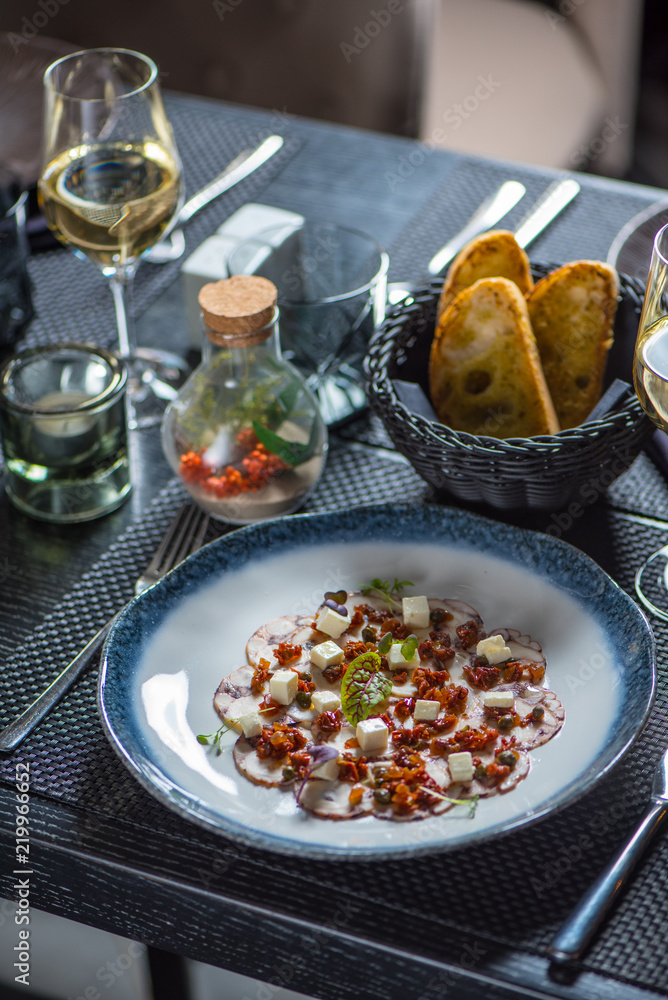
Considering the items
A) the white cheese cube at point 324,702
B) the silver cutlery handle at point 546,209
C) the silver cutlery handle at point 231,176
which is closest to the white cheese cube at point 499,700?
the white cheese cube at point 324,702

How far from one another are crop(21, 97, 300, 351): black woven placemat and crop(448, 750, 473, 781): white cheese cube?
27.0 inches

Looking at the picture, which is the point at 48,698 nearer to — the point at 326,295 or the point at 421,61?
the point at 326,295

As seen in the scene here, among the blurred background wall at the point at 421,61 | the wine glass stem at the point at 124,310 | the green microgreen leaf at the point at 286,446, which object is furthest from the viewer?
the blurred background wall at the point at 421,61

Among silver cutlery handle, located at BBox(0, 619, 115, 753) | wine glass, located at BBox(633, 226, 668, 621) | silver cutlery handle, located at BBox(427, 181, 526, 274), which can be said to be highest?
wine glass, located at BBox(633, 226, 668, 621)

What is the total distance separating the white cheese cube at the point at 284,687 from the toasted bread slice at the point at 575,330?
39 cm

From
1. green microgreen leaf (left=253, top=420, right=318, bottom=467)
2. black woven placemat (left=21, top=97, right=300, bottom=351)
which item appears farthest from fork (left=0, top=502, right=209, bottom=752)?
black woven placemat (left=21, top=97, right=300, bottom=351)

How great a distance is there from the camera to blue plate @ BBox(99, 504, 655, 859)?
0.72 metres

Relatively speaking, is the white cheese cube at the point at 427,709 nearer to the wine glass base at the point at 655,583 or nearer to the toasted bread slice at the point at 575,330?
the wine glass base at the point at 655,583

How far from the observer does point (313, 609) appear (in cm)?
92

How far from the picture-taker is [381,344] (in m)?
1.03

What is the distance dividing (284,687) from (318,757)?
7 centimetres

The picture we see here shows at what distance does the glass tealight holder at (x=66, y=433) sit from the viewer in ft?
3.28

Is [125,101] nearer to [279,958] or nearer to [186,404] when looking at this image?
[186,404]

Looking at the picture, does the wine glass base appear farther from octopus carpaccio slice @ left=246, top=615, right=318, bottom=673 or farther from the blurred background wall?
the blurred background wall
